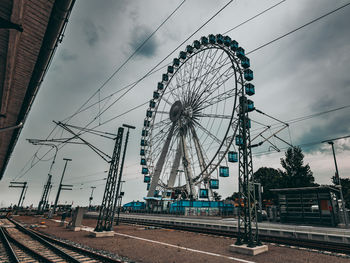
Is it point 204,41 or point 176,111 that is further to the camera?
point 176,111

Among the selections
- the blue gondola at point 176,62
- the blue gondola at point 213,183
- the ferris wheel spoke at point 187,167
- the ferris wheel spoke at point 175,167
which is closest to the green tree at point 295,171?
the blue gondola at point 213,183

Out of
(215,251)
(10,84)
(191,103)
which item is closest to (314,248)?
(215,251)

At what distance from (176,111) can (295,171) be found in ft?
91.4

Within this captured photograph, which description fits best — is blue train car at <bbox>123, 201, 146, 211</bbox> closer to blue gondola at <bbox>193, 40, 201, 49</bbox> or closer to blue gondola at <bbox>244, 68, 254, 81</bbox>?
blue gondola at <bbox>244, 68, 254, 81</bbox>

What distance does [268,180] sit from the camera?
204 ft

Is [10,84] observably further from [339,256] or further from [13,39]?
[339,256]

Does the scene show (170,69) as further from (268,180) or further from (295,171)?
(268,180)

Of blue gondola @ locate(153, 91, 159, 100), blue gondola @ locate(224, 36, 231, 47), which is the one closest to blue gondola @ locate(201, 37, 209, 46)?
blue gondola @ locate(224, 36, 231, 47)

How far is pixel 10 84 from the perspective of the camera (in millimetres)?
10922

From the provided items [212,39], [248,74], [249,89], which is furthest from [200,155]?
[212,39]

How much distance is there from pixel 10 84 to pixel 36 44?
360cm

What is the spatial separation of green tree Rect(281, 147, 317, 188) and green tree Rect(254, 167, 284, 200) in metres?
6.39

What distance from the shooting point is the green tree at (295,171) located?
4241 centimetres

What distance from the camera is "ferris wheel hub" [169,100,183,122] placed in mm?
40969
